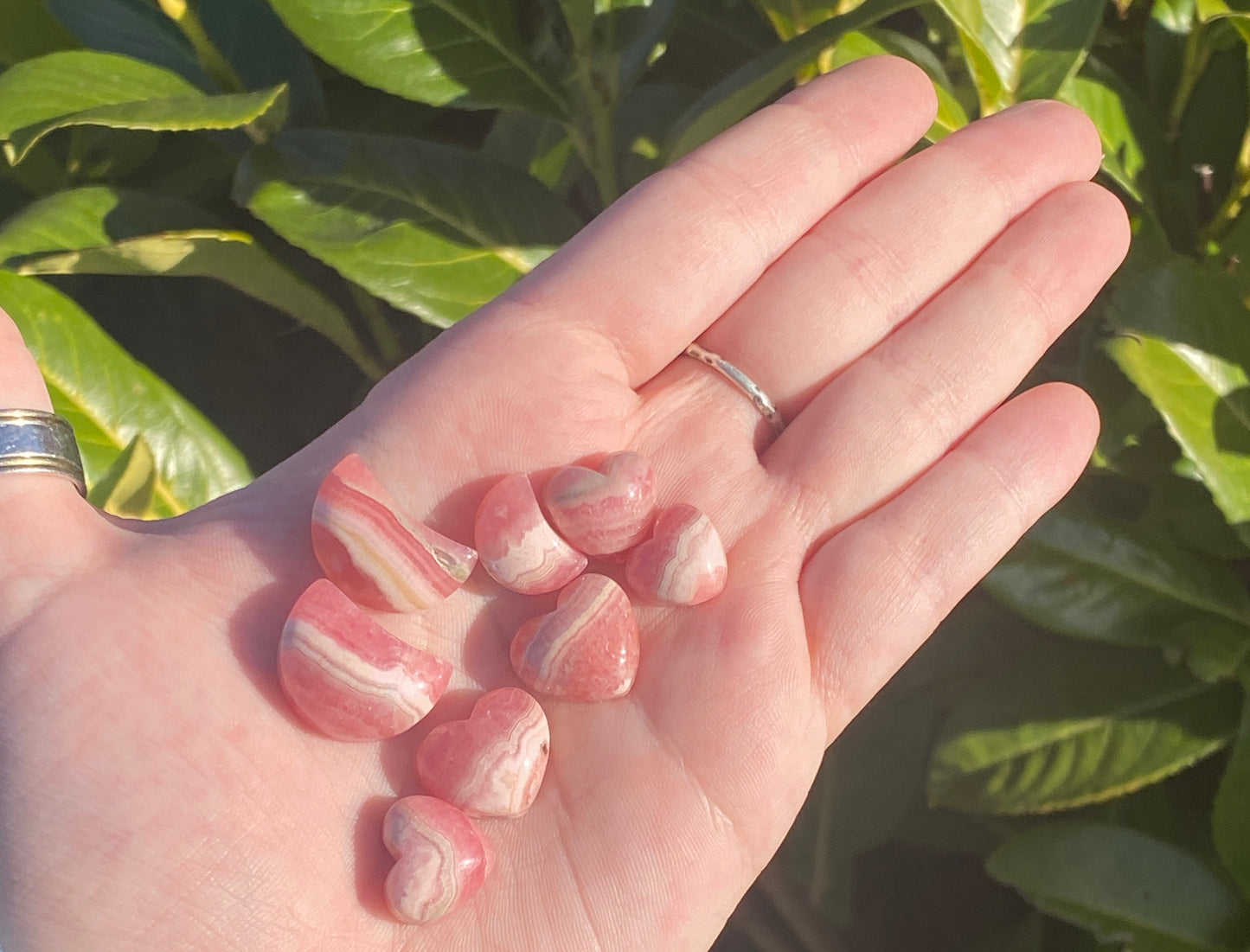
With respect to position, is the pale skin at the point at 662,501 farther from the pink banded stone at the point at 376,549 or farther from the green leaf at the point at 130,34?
the green leaf at the point at 130,34

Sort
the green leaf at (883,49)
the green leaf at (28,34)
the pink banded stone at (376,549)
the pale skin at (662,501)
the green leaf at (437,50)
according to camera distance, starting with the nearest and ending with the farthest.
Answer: the pale skin at (662,501)
the pink banded stone at (376,549)
the green leaf at (437,50)
the green leaf at (883,49)
the green leaf at (28,34)

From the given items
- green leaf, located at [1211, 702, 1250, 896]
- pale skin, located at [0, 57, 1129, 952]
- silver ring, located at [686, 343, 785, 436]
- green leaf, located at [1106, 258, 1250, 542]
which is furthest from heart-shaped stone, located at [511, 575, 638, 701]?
green leaf, located at [1211, 702, 1250, 896]

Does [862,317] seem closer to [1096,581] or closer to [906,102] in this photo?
[906,102]

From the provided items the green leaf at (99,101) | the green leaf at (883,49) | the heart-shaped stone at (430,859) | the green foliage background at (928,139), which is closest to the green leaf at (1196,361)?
the green foliage background at (928,139)

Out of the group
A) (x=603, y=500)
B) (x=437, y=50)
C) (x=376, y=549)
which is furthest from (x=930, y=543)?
(x=437, y=50)

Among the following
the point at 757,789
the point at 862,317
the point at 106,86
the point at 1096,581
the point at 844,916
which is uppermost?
the point at 106,86

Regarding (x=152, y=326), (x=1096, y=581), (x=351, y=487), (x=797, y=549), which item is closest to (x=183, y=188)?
(x=152, y=326)
